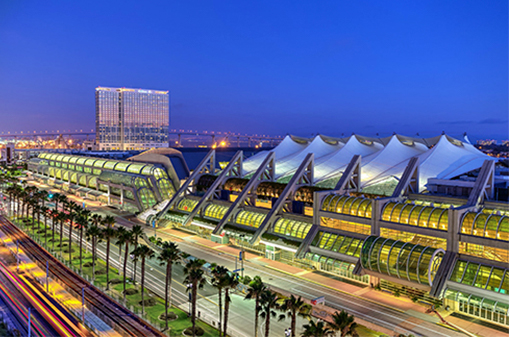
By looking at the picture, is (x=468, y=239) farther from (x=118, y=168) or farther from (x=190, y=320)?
(x=118, y=168)

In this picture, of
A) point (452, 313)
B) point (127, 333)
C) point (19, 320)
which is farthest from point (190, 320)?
point (452, 313)

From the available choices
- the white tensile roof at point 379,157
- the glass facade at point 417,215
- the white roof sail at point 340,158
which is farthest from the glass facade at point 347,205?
the white roof sail at point 340,158

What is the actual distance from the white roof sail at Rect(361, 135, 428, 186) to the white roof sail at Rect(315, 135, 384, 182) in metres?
6.60

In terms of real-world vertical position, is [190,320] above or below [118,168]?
below

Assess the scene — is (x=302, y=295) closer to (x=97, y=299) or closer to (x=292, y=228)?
(x=292, y=228)

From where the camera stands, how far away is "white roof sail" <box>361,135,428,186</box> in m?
93.4

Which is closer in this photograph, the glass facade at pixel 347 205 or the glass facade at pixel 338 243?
the glass facade at pixel 338 243

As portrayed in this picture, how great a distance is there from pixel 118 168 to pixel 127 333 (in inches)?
4159

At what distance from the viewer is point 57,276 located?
6888cm

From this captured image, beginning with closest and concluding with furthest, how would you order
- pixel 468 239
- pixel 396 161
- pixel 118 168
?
1. pixel 468 239
2. pixel 396 161
3. pixel 118 168

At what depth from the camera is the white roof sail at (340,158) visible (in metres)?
103

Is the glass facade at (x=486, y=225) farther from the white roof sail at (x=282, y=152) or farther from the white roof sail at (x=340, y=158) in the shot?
the white roof sail at (x=282, y=152)

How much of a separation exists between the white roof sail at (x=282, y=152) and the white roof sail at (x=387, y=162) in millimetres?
30257

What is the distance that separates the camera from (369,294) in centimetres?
6122
